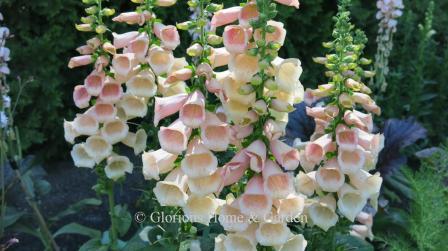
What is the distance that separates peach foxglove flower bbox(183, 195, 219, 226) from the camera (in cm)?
181

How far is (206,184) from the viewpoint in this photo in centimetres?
175

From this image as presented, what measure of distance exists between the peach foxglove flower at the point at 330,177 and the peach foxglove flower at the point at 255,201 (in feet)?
0.97

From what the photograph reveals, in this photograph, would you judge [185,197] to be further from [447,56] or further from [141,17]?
[447,56]

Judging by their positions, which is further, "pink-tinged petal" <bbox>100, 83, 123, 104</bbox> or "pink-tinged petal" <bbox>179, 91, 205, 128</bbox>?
"pink-tinged petal" <bbox>100, 83, 123, 104</bbox>

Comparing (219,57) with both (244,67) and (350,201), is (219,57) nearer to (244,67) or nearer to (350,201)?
(244,67)

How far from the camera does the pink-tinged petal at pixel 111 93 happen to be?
7.05 ft

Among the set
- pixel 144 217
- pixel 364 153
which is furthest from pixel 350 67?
pixel 144 217

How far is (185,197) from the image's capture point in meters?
1.82

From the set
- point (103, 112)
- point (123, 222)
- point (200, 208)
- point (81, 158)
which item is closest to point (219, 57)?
point (200, 208)

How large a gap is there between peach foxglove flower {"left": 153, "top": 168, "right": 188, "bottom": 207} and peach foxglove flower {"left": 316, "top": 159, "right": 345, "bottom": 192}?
1.40ft

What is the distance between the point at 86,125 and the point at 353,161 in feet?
3.06

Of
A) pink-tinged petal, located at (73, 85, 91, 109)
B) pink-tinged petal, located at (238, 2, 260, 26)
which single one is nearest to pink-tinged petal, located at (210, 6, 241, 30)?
pink-tinged petal, located at (238, 2, 260, 26)

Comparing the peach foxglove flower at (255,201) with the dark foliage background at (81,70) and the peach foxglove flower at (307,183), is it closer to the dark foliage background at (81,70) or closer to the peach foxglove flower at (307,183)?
the peach foxglove flower at (307,183)

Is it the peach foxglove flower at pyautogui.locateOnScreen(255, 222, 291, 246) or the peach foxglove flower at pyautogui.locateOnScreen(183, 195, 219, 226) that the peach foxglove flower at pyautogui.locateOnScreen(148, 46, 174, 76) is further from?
the peach foxglove flower at pyautogui.locateOnScreen(255, 222, 291, 246)
